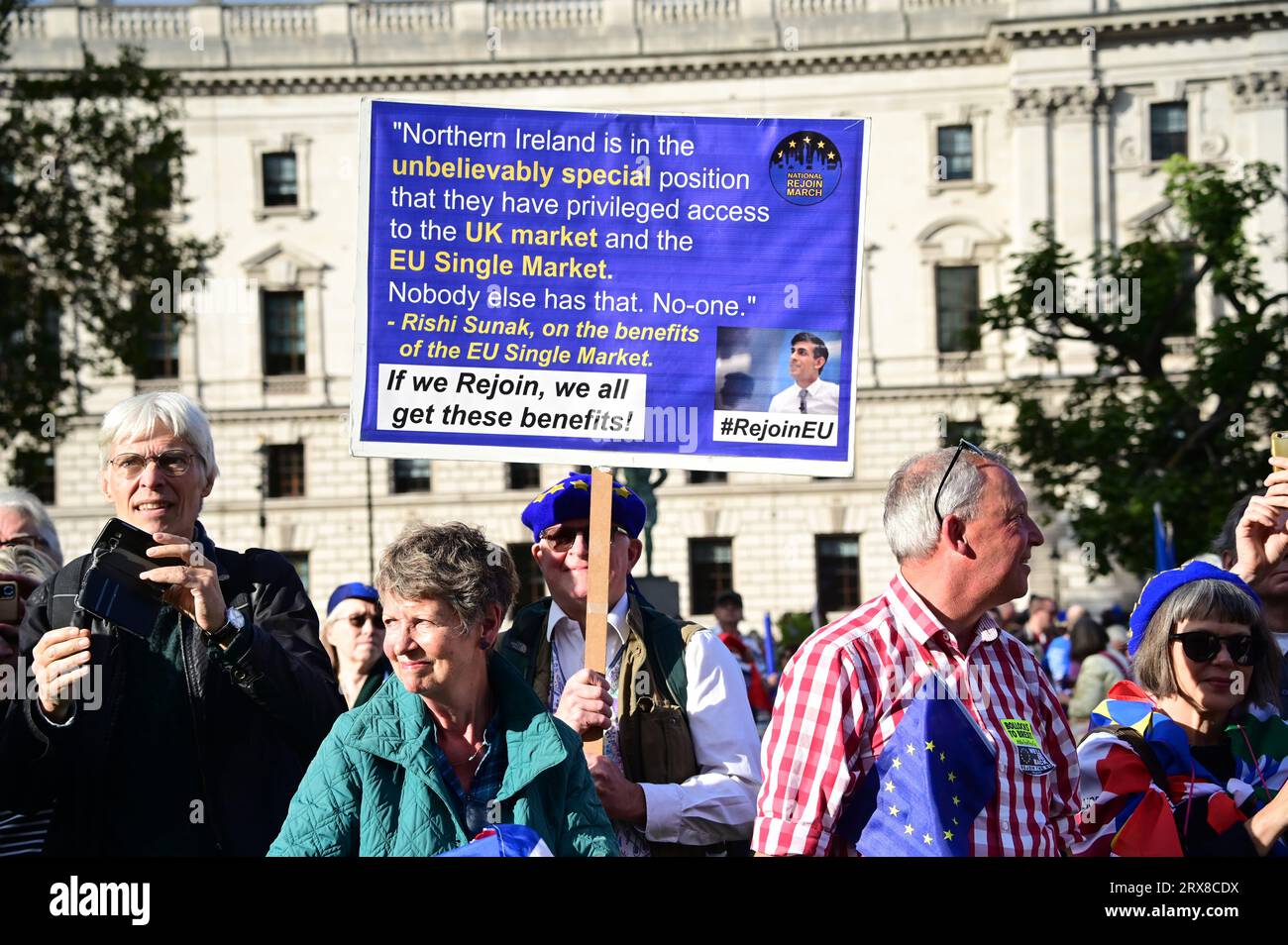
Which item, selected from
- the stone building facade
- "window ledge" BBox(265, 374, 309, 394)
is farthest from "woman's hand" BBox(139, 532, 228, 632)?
"window ledge" BBox(265, 374, 309, 394)

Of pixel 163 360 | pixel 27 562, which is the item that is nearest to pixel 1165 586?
pixel 27 562

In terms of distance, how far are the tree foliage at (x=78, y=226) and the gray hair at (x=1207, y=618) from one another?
2227cm

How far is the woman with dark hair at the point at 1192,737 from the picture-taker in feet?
11.6

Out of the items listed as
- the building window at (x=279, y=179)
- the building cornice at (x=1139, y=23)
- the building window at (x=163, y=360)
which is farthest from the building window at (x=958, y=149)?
the building window at (x=163, y=360)

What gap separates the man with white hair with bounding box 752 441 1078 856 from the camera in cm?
317

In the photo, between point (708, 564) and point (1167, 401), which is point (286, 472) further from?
point (1167, 401)

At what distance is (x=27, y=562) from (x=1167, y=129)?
39.8 meters

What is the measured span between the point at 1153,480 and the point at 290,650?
22.7m

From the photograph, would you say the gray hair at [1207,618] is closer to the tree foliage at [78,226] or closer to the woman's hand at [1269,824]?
the woman's hand at [1269,824]

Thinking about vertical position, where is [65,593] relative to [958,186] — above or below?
below

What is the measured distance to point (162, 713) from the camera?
3652mm

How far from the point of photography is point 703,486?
1630 inches

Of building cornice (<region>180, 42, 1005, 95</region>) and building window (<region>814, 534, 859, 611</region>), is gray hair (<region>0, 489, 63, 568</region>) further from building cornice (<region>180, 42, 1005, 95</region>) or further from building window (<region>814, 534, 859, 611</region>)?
building cornice (<region>180, 42, 1005, 95</region>)
